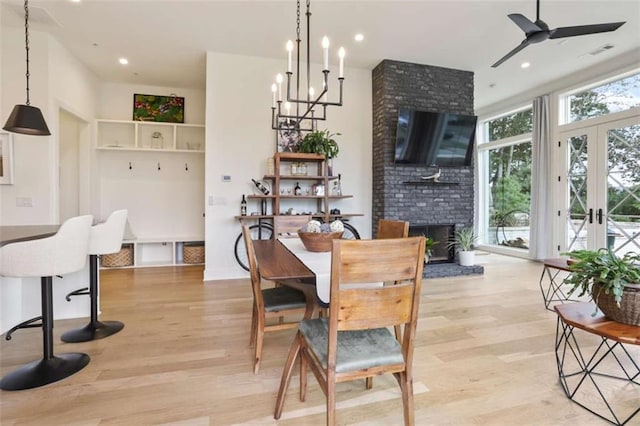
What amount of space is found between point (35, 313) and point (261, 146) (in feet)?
10.3

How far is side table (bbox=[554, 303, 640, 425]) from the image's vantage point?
1571 mm

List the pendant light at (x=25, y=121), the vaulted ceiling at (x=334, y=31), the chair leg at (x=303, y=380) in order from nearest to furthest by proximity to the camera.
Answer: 1. the chair leg at (x=303, y=380)
2. the pendant light at (x=25, y=121)
3. the vaulted ceiling at (x=334, y=31)

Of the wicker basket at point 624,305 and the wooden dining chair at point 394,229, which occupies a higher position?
the wooden dining chair at point 394,229

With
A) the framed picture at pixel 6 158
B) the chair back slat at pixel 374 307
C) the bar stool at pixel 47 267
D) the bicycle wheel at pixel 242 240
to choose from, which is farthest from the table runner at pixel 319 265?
the framed picture at pixel 6 158

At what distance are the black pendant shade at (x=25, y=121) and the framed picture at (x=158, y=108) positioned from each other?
2.80 metres

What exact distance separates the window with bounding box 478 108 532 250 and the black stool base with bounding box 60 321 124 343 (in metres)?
6.81

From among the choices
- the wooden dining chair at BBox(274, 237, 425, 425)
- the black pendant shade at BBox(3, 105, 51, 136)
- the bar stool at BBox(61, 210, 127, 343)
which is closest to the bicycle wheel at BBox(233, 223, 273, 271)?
the bar stool at BBox(61, 210, 127, 343)

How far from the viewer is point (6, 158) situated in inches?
145

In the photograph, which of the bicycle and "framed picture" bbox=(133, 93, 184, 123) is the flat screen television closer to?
the bicycle

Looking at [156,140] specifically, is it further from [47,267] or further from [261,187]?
[47,267]

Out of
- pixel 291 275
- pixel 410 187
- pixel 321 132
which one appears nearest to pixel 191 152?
pixel 321 132

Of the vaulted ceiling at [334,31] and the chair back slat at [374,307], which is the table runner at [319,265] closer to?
the chair back slat at [374,307]

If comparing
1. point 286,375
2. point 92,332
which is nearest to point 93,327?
point 92,332

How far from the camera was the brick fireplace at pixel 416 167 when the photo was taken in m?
4.68
